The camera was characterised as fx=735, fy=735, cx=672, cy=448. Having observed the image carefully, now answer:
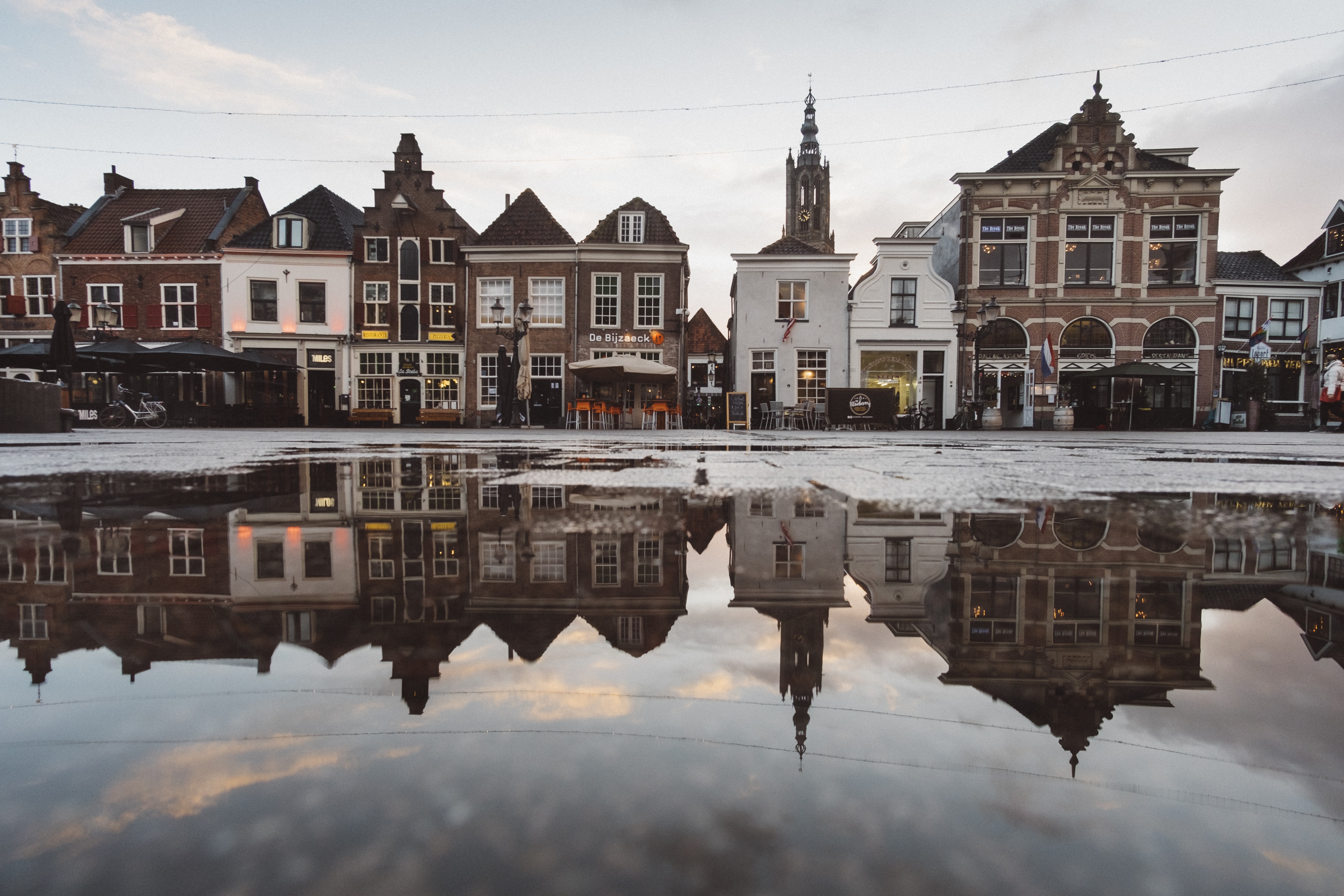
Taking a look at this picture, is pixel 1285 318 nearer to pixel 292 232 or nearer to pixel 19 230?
pixel 292 232

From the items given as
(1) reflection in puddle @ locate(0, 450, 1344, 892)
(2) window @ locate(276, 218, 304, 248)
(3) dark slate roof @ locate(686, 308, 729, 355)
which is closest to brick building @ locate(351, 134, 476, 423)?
(2) window @ locate(276, 218, 304, 248)

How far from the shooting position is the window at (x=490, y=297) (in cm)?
2733

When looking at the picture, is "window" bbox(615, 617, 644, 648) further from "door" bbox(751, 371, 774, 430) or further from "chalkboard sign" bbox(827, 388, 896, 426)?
"door" bbox(751, 371, 774, 430)

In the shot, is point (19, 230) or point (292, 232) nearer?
point (292, 232)

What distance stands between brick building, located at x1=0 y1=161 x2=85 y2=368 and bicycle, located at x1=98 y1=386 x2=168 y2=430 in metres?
7.85

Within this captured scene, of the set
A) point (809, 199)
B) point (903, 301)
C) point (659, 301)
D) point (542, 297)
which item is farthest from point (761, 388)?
point (809, 199)

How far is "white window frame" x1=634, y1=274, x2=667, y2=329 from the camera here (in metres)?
26.8

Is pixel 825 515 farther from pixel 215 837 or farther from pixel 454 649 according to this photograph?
pixel 215 837

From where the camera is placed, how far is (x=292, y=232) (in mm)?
27453

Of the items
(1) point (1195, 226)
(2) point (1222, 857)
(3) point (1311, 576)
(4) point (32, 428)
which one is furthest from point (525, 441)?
(1) point (1195, 226)

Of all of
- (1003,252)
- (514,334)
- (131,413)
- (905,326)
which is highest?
(1003,252)

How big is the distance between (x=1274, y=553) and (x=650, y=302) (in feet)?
84.2

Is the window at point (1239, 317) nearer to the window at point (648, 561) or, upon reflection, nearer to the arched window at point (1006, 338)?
the arched window at point (1006, 338)

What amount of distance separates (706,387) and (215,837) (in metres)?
31.5
